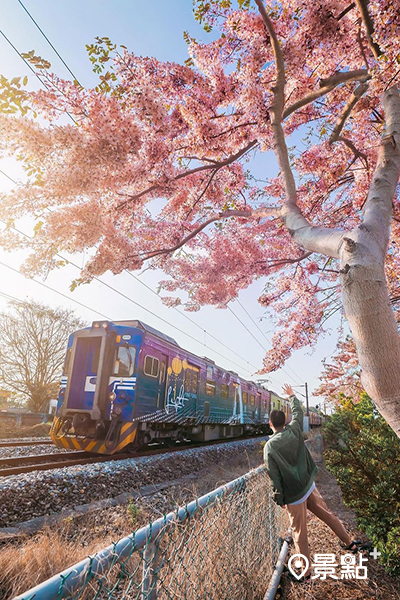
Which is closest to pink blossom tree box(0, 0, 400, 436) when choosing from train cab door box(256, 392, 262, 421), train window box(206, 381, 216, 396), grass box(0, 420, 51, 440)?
train window box(206, 381, 216, 396)

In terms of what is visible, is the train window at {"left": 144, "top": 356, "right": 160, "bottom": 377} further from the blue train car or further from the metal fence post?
the metal fence post

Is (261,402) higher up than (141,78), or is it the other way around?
(141,78)

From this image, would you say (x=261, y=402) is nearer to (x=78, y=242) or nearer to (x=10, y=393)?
(x=10, y=393)

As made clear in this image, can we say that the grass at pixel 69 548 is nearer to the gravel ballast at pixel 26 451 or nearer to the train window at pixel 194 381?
the gravel ballast at pixel 26 451

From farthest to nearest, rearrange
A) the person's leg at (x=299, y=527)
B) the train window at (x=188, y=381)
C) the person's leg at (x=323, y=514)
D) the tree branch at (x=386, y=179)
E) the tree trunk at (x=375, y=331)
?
1. the train window at (x=188, y=381)
2. the person's leg at (x=323, y=514)
3. the person's leg at (x=299, y=527)
4. the tree branch at (x=386, y=179)
5. the tree trunk at (x=375, y=331)

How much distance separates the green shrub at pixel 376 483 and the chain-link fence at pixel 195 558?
93cm

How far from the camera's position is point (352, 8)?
4.52 metres

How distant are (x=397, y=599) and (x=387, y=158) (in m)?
3.79

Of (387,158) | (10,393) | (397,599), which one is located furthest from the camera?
(10,393)

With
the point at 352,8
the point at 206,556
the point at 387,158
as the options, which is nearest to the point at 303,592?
the point at 206,556

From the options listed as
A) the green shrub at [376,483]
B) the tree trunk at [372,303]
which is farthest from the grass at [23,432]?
the tree trunk at [372,303]

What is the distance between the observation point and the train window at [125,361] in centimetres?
Answer: 880

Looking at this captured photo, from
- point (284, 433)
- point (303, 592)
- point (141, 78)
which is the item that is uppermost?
point (141, 78)

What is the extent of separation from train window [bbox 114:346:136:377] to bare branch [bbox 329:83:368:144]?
6445mm
